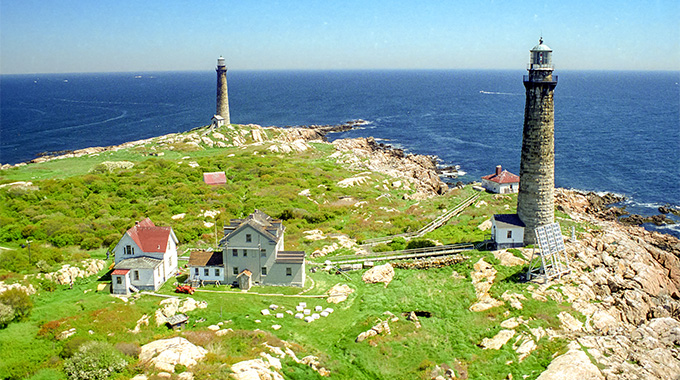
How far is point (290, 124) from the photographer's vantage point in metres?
151

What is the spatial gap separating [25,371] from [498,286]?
91.1ft

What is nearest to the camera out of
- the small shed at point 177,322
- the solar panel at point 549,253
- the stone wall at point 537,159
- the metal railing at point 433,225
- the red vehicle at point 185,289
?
the small shed at point 177,322

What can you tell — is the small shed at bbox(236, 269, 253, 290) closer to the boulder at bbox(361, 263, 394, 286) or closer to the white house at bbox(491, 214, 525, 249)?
the boulder at bbox(361, 263, 394, 286)

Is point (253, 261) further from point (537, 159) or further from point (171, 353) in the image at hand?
point (537, 159)

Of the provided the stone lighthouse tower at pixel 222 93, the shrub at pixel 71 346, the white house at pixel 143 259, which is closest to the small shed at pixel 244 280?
the white house at pixel 143 259

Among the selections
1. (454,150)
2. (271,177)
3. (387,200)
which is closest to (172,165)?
(271,177)

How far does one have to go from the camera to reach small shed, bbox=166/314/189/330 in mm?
28734

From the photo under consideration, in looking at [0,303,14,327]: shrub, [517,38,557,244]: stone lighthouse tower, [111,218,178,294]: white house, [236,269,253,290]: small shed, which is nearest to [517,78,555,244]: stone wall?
[517,38,557,244]: stone lighthouse tower

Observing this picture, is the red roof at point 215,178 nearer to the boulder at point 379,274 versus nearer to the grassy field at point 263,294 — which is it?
the grassy field at point 263,294

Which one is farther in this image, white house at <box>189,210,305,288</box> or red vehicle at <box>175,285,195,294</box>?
white house at <box>189,210,305,288</box>

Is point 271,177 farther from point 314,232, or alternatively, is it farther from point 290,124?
point 290,124

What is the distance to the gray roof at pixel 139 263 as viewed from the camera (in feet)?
114

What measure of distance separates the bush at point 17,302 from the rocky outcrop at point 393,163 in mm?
48767

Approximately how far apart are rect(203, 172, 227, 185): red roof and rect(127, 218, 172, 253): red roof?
29.0m
